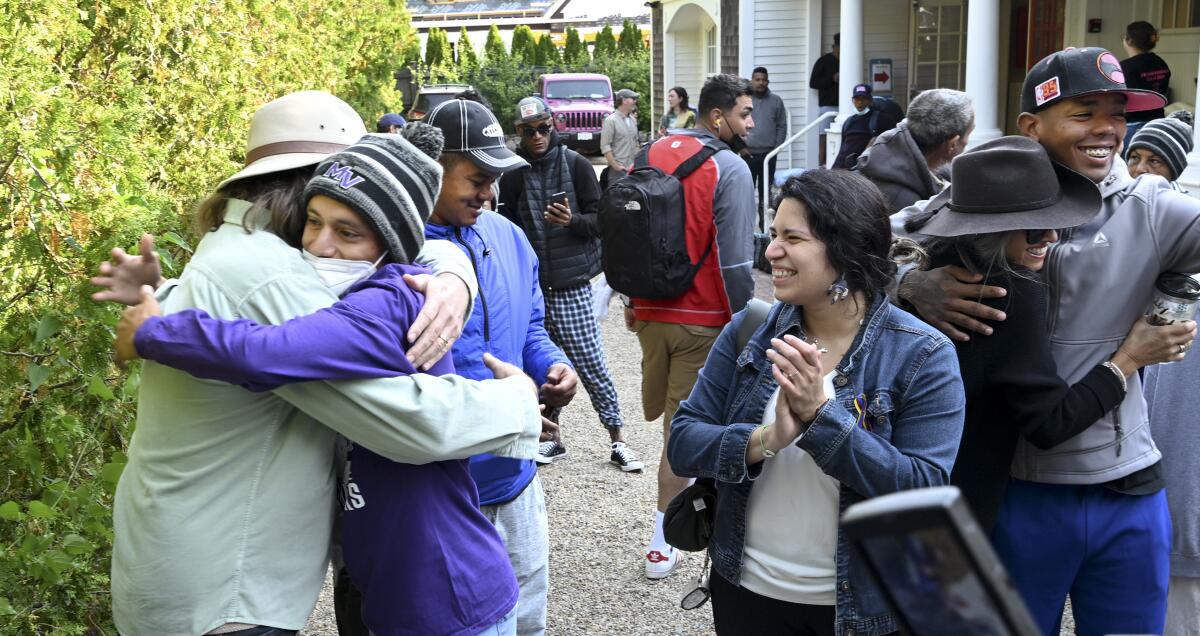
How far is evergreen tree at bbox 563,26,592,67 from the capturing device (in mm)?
43500

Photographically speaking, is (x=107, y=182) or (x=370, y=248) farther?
(x=107, y=182)

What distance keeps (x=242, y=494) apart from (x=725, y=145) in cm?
364

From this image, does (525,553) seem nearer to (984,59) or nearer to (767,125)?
(984,59)

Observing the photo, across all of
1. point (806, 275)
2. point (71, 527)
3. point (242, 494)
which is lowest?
point (71, 527)

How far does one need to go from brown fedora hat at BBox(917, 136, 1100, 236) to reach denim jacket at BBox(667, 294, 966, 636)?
0.28 m

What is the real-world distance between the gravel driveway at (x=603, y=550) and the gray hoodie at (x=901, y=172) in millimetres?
1770

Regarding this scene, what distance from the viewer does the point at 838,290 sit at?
8.54ft

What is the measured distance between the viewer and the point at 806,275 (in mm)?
2594

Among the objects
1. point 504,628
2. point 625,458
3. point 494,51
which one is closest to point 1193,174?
point 625,458

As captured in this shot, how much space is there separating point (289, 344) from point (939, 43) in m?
18.8

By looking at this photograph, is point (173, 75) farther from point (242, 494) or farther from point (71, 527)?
point (242, 494)

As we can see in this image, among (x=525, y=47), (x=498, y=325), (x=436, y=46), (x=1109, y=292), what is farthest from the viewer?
(x=436, y=46)

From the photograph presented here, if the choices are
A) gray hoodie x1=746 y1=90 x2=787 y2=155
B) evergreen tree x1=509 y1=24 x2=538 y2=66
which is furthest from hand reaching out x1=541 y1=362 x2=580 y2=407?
evergreen tree x1=509 y1=24 x2=538 y2=66

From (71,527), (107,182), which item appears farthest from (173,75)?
(71,527)
